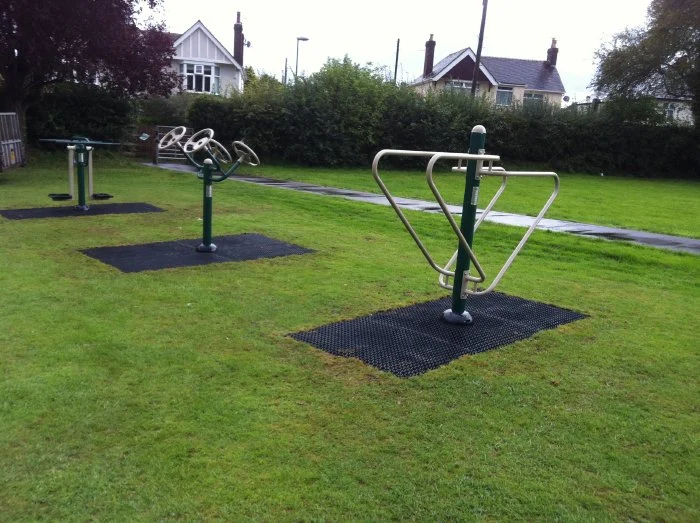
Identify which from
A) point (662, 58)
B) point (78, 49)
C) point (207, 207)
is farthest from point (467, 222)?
point (662, 58)

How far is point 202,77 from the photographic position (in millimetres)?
46375

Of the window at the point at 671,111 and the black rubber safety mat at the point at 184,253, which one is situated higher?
the window at the point at 671,111

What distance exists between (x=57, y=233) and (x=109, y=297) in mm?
3329

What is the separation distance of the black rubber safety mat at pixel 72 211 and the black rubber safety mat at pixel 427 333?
638 centimetres

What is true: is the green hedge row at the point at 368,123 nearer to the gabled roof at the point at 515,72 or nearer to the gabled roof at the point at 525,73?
the gabled roof at the point at 515,72

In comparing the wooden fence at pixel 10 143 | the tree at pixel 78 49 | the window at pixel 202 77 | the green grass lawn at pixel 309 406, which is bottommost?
the green grass lawn at pixel 309 406

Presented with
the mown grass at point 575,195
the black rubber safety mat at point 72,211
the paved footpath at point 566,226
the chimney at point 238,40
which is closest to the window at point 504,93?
the chimney at point 238,40

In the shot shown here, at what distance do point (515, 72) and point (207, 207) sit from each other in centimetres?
5037

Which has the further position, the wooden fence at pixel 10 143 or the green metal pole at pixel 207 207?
the wooden fence at pixel 10 143

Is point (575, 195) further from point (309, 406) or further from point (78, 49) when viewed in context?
point (309, 406)

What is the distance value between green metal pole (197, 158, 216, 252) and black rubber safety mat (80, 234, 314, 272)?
9 cm

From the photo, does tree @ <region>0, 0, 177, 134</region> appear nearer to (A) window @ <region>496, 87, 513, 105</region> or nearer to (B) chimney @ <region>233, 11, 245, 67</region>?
(B) chimney @ <region>233, 11, 245, 67</region>

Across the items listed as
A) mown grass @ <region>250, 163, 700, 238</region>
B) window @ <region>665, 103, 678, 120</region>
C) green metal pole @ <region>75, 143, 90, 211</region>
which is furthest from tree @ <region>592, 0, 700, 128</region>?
green metal pole @ <region>75, 143, 90, 211</region>

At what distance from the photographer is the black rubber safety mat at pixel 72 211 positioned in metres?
9.42
